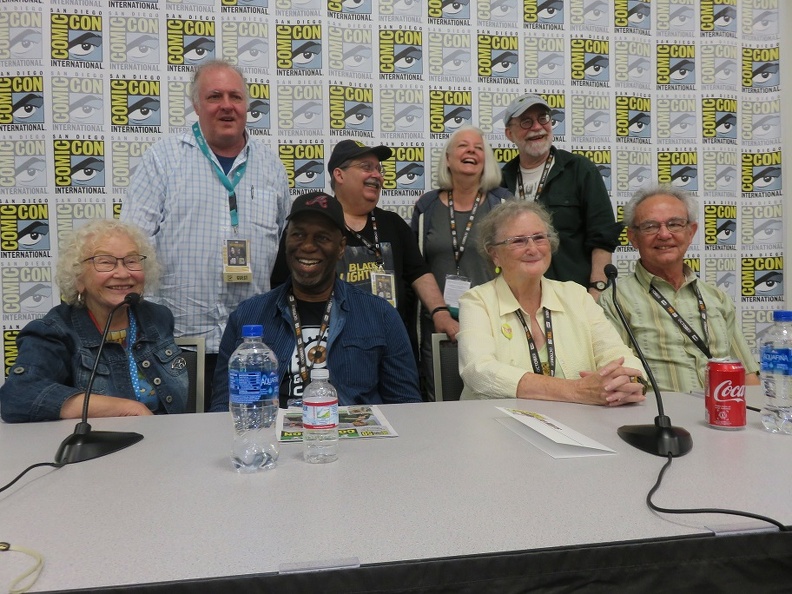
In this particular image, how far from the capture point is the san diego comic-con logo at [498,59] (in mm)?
3443

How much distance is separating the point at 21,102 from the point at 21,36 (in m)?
0.34

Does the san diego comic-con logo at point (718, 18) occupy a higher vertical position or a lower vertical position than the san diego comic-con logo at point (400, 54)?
higher

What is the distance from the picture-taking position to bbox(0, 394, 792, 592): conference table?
2.48ft

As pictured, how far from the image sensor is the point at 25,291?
3100mm

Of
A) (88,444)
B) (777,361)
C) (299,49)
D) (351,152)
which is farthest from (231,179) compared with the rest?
(777,361)

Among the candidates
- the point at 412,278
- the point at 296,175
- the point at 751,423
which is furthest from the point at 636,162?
the point at 751,423

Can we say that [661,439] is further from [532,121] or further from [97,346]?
[532,121]

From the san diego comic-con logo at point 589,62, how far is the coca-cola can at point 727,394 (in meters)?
2.66

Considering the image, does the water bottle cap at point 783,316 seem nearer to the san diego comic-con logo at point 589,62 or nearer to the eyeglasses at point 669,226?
the eyeglasses at point 669,226

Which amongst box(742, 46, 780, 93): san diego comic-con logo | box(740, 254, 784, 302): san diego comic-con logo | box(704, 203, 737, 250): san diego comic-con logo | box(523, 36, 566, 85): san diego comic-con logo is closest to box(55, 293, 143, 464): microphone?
box(523, 36, 566, 85): san diego comic-con logo

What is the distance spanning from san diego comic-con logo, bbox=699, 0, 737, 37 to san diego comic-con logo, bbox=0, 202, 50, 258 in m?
4.10

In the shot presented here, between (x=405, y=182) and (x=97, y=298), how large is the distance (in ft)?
6.44

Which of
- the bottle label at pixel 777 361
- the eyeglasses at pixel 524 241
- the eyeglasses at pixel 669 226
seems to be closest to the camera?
the bottle label at pixel 777 361

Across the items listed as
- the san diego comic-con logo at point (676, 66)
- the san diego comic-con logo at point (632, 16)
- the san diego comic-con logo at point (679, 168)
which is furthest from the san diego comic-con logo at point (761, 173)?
the san diego comic-con logo at point (632, 16)
